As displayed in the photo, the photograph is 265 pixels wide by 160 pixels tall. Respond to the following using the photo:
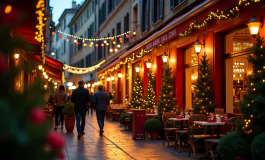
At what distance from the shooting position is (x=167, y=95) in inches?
671

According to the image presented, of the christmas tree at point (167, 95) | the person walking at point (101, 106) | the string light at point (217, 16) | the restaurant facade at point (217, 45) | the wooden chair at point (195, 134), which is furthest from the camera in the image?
the christmas tree at point (167, 95)

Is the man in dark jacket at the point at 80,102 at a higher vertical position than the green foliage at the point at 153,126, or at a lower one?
higher

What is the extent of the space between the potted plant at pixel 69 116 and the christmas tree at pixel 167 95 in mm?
3420

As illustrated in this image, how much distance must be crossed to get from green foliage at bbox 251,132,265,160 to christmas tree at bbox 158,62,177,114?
9.09 metres

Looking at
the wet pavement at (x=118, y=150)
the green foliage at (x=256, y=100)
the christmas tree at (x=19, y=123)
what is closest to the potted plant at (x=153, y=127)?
the wet pavement at (x=118, y=150)

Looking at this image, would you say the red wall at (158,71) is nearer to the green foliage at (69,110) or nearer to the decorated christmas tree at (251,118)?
the green foliage at (69,110)

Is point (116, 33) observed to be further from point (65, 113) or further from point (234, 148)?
point (234, 148)

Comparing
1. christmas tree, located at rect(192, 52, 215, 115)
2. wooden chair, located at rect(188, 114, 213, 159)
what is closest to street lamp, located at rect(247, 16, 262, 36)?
wooden chair, located at rect(188, 114, 213, 159)

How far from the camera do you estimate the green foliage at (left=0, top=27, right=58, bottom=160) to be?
1599 mm

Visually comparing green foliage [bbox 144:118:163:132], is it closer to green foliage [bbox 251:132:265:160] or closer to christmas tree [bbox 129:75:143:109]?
green foliage [bbox 251:132:265:160]

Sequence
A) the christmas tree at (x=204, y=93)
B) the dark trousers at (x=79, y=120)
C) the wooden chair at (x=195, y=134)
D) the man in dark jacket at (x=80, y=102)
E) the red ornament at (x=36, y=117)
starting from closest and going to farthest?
the red ornament at (x=36, y=117), the wooden chair at (x=195, y=134), the christmas tree at (x=204, y=93), the dark trousers at (x=79, y=120), the man in dark jacket at (x=80, y=102)

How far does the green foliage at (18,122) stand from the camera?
1.60m

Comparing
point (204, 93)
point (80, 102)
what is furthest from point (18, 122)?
point (80, 102)

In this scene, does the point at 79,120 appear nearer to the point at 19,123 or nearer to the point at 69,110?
the point at 69,110
